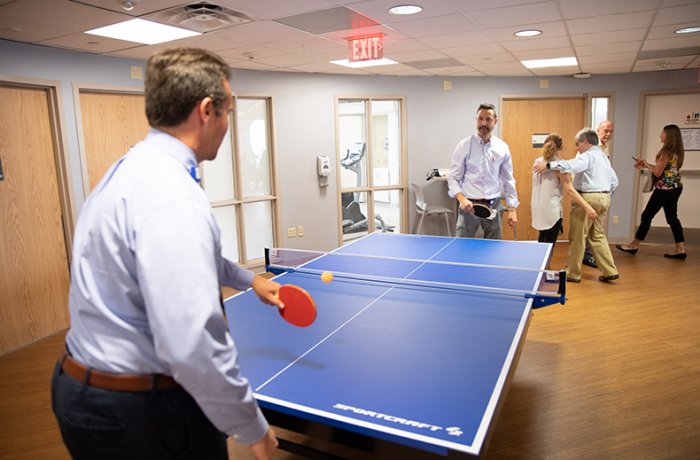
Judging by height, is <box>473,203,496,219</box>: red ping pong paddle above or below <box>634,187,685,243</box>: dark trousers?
above

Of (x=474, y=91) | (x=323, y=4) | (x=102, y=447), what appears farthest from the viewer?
(x=474, y=91)

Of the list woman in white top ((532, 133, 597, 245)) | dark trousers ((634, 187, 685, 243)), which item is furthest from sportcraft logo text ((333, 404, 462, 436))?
dark trousers ((634, 187, 685, 243))

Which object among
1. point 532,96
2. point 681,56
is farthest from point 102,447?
point 532,96

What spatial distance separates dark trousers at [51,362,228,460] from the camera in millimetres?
1093

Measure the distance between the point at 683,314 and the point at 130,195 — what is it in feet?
15.8

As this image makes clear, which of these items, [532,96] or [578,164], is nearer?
[578,164]

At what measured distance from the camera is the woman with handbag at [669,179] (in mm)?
5871

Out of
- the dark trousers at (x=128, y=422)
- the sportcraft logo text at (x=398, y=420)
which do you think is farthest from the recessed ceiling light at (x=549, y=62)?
the dark trousers at (x=128, y=422)

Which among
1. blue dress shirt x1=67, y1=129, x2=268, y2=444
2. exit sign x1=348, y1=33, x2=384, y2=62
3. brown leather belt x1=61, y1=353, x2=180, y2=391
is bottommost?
brown leather belt x1=61, y1=353, x2=180, y2=391

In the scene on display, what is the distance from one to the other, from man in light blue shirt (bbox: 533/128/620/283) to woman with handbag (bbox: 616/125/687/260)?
1333 millimetres

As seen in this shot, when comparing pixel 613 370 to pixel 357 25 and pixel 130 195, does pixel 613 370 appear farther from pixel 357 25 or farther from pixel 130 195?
pixel 130 195

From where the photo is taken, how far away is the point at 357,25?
3822mm

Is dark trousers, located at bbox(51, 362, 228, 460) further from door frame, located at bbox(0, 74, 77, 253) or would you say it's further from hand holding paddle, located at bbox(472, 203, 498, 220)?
door frame, located at bbox(0, 74, 77, 253)

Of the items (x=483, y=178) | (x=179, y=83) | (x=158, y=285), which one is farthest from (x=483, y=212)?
(x=158, y=285)
